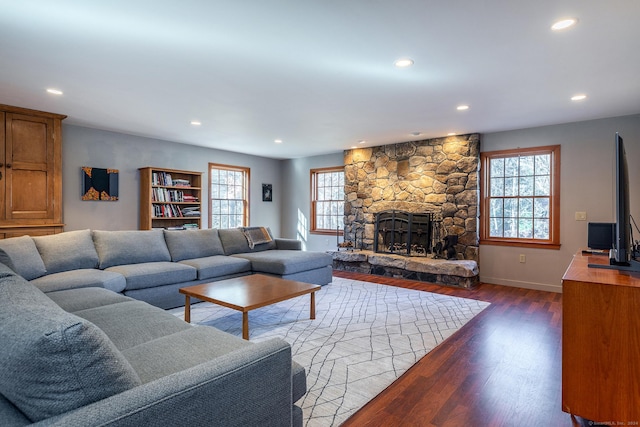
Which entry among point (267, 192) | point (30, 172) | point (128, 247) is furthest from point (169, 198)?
point (267, 192)

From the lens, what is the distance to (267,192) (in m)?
7.89

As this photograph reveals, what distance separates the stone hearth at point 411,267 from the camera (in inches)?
195

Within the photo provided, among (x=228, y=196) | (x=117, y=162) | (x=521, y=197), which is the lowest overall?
(x=521, y=197)

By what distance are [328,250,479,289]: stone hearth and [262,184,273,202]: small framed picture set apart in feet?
7.87

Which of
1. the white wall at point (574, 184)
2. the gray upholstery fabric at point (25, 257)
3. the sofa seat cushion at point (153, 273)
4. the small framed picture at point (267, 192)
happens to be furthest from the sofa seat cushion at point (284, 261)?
the small framed picture at point (267, 192)

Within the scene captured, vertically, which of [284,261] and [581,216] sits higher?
[581,216]

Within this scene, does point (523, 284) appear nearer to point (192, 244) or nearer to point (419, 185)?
point (419, 185)

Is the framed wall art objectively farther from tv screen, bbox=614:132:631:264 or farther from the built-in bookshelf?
tv screen, bbox=614:132:631:264

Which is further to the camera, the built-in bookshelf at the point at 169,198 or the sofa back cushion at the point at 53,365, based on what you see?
the built-in bookshelf at the point at 169,198

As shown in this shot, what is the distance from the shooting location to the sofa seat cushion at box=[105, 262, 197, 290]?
346cm

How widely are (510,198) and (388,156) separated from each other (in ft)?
7.02

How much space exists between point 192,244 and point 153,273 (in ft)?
3.28

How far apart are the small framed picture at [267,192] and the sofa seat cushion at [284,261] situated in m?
2.96

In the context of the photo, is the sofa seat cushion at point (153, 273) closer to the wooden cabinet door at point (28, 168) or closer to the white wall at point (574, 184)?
the wooden cabinet door at point (28, 168)
